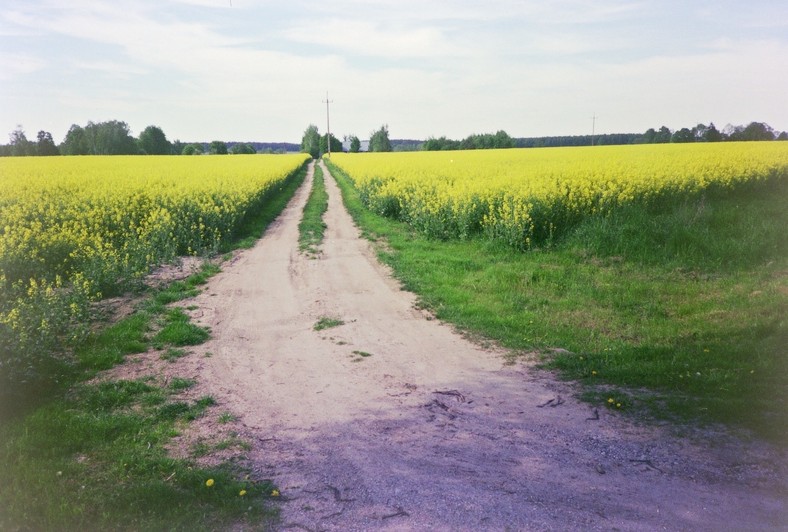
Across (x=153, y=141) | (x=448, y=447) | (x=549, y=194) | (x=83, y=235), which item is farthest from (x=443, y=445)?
(x=153, y=141)

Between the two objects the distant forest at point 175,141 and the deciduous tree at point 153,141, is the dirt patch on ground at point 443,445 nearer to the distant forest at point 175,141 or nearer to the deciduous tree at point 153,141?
the distant forest at point 175,141

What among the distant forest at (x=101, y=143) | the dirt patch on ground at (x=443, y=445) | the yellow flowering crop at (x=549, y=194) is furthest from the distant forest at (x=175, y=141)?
the dirt patch on ground at (x=443, y=445)

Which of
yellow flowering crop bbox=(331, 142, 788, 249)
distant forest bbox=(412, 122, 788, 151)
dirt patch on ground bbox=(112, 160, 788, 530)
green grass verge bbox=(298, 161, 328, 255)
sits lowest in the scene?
dirt patch on ground bbox=(112, 160, 788, 530)

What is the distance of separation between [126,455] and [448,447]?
2718 mm

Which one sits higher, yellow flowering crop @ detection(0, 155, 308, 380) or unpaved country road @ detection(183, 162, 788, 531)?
yellow flowering crop @ detection(0, 155, 308, 380)

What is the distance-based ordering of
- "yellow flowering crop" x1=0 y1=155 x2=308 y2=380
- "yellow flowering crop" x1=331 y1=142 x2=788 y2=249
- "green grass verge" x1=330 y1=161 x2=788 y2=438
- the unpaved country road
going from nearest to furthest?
the unpaved country road, "green grass verge" x1=330 y1=161 x2=788 y2=438, "yellow flowering crop" x1=0 y1=155 x2=308 y2=380, "yellow flowering crop" x1=331 y1=142 x2=788 y2=249

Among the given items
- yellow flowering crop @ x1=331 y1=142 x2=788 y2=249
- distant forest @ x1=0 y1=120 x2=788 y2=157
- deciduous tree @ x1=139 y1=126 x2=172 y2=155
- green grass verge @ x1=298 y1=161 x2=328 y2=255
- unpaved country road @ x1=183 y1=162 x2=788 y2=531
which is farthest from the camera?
deciduous tree @ x1=139 y1=126 x2=172 y2=155

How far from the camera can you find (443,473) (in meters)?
4.18

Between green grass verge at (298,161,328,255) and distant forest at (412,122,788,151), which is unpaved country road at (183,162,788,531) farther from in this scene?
distant forest at (412,122,788,151)

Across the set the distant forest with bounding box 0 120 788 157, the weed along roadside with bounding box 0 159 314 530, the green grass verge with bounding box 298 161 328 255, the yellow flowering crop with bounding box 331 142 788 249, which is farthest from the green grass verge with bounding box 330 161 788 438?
the distant forest with bounding box 0 120 788 157

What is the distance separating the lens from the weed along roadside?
146 inches

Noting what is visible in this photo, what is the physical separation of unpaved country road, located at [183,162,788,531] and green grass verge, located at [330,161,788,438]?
67cm

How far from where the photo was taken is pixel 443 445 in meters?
4.63

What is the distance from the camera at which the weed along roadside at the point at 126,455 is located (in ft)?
12.2
